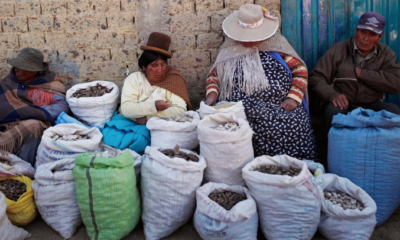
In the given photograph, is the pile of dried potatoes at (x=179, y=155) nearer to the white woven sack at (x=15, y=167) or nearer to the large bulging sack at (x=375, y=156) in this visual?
the large bulging sack at (x=375, y=156)

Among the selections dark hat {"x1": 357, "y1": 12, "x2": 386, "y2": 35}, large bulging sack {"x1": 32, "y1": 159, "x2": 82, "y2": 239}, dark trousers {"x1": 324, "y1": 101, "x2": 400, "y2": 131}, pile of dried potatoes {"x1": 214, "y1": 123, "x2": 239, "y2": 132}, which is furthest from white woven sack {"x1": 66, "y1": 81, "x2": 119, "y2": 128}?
dark hat {"x1": 357, "y1": 12, "x2": 386, "y2": 35}

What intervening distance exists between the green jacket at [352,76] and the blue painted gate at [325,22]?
283 mm

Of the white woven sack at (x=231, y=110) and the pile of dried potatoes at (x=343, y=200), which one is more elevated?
the white woven sack at (x=231, y=110)

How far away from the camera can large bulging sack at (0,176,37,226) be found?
3.09 meters

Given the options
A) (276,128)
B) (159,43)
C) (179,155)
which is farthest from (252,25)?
(179,155)

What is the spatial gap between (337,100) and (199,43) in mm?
1543

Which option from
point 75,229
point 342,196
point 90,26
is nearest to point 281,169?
point 342,196

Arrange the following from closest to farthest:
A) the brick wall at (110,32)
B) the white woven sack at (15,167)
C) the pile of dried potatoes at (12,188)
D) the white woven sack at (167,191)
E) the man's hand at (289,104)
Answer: the white woven sack at (167,191), the pile of dried potatoes at (12,188), the white woven sack at (15,167), the man's hand at (289,104), the brick wall at (110,32)

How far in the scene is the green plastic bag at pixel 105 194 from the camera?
2809 mm

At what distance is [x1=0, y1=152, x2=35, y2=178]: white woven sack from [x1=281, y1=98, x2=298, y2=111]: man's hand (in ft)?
7.76

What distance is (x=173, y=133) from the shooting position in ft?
10.9

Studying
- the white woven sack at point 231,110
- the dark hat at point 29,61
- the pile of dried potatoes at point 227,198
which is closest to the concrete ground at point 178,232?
the pile of dried potatoes at point 227,198

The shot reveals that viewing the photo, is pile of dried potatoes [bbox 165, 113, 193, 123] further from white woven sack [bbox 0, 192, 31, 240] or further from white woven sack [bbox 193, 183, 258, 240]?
white woven sack [bbox 0, 192, 31, 240]

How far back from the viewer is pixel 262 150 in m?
3.51
